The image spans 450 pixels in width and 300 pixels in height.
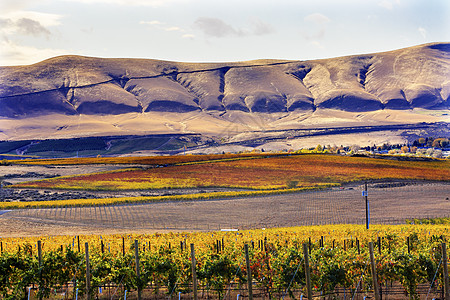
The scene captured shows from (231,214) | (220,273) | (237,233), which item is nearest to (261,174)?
(231,214)

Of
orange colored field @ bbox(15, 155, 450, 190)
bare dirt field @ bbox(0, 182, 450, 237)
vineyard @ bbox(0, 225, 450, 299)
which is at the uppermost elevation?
orange colored field @ bbox(15, 155, 450, 190)

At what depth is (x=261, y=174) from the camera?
369 feet

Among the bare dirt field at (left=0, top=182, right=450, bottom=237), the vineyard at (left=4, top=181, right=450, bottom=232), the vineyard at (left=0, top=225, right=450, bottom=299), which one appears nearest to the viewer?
the vineyard at (left=0, top=225, right=450, bottom=299)

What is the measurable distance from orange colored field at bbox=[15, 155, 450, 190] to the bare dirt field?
1445 cm

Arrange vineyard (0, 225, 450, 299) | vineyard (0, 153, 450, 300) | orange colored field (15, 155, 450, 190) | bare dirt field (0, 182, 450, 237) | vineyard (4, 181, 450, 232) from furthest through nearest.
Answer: orange colored field (15, 155, 450, 190), vineyard (4, 181, 450, 232), bare dirt field (0, 182, 450, 237), vineyard (0, 153, 450, 300), vineyard (0, 225, 450, 299)

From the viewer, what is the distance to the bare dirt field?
66250mm

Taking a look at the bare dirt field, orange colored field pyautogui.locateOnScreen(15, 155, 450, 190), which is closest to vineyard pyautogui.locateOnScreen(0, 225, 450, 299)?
the bare dirt field

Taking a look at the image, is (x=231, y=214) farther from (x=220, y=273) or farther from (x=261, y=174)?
(x=220, y=273)

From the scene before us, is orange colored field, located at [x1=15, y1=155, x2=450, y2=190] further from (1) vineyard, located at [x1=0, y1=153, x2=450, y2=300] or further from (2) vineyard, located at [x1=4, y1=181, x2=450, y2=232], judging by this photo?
(2) vineyard, located at [x1=4, y1=181, x2=450, y2=232]

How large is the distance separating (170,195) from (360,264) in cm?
6598

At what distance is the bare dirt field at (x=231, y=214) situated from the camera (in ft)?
217

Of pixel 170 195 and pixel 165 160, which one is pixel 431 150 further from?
pixel 170 195

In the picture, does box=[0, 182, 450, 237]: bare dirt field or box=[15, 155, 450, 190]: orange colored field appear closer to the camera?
box=[0, 182, 450, 237]: bare dirt field

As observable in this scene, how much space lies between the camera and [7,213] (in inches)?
2965
